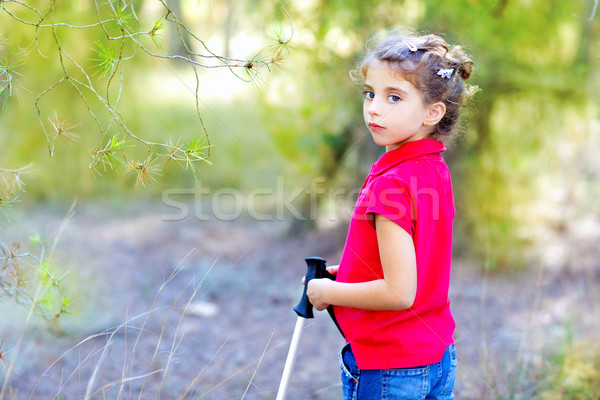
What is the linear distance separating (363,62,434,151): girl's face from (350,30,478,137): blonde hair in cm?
2

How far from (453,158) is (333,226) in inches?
53.9

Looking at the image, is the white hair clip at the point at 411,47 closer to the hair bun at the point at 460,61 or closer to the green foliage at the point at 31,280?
the hair bun at the point at 460,61

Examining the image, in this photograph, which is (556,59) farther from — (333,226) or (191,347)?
(191,347)

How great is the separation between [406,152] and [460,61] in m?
0.35

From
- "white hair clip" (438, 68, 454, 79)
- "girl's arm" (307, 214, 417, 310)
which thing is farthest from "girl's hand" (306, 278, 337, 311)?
"white hair clip" (438, 68, 454, 79)

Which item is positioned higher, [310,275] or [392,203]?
[392,203]

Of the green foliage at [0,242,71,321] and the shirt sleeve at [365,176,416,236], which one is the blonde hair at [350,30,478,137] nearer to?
the shirt sleeve at [365,176,416,236]

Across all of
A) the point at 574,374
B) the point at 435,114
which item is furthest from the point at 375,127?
the point at 574,374

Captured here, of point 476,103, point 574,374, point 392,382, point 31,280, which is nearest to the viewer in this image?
point 392,382

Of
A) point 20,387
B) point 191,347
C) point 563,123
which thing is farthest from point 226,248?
point 563,123

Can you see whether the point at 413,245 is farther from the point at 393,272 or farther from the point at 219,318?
the point at 219,318

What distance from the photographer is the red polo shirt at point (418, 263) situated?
4.91ft

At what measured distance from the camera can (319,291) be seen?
160 centimetres

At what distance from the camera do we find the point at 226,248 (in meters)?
5.63
